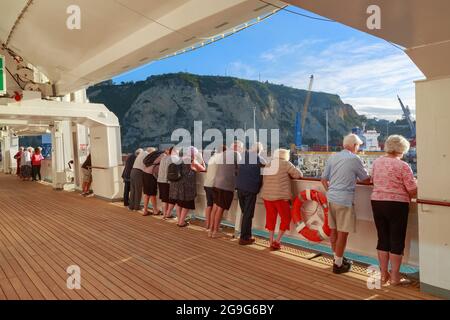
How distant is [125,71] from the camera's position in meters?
8.26

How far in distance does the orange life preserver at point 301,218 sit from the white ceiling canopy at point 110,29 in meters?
2.27

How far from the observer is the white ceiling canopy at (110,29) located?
5.03 m

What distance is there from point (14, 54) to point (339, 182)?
427 inches

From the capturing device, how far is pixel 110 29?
6707 millimetres

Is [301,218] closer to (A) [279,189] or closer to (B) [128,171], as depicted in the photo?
(A) [279,189]

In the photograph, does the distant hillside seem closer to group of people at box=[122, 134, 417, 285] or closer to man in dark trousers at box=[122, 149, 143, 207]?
man in dark trousers at box=[122, 149, 143, 207]

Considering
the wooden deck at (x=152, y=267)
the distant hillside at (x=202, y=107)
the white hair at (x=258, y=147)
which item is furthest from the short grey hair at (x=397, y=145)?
the distant hillside at (x=202, y=107)

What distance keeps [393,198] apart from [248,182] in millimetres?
1945

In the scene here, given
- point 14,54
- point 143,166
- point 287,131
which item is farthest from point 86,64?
point 287,131

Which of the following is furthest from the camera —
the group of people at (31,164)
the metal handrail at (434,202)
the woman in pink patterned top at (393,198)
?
the group of people at (31,164)

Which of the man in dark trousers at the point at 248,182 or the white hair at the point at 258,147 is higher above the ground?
the white hair at the point at 258,147

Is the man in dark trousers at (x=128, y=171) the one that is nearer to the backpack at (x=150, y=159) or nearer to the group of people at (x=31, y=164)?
the backpack at (x=150, y=159)

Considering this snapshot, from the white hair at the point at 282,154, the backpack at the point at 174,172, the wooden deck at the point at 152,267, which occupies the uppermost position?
the white hair at the point at 282,154

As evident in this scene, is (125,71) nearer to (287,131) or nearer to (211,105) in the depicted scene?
(211,105)
